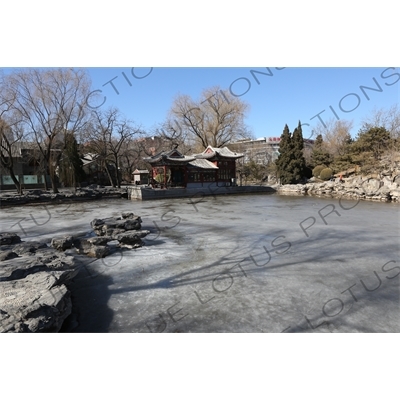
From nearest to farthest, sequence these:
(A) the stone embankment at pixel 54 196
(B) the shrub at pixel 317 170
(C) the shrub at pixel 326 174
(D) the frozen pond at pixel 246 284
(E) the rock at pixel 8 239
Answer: (D) the frozen pond at pixel 246 284
(E) the rock at pixel 8 239
(A) the stone embankment at pixel 54 196
(C) the shrub at pixel 326 174
(B) the shrub at pixel 317 170

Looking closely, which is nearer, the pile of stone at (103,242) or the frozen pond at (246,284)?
the frozen pond at (246,284)

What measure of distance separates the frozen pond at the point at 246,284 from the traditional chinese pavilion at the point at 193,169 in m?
12.1

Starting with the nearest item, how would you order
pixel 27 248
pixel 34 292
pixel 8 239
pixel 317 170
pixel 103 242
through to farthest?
pixel 34 292 → pixel 27 248 → pixel 103 242 → pixel 8 239 → pixel 317 170

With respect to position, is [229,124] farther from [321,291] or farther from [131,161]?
[321,291]

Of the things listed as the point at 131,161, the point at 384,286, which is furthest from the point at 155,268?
the point at 131,161

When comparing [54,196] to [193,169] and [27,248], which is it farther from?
[27,248]

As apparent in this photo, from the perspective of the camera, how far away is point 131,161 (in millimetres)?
29625

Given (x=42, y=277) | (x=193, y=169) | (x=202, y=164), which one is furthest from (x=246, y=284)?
(x=202, y=164)

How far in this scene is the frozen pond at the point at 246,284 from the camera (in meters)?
2.62

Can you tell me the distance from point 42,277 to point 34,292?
16.4 inches

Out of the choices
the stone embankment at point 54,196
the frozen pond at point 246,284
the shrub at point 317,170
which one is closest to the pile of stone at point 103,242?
Answer: the frozen pond at point 246,284

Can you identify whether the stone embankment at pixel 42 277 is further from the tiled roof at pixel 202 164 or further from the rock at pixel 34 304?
the tiled roof at pixel 202 164

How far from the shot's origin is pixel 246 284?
3.44 meters

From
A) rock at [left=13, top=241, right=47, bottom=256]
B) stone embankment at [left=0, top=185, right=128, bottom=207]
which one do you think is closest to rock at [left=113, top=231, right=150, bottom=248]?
rock at [left=13, top=241, right=47, bottom=256]
